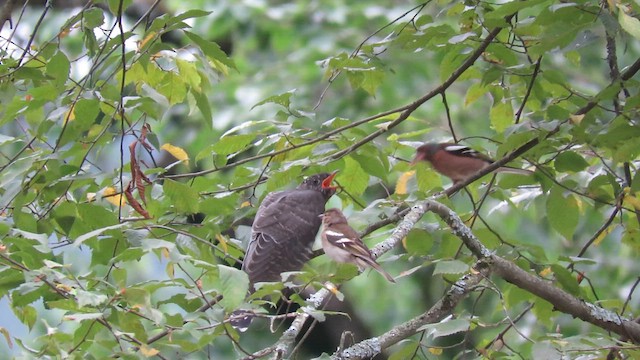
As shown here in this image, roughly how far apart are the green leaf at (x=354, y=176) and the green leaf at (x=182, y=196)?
2.49 feet

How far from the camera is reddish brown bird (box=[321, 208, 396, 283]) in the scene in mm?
3472

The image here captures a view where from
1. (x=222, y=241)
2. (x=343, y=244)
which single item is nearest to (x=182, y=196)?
(x=222, y=241)

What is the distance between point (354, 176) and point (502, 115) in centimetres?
68

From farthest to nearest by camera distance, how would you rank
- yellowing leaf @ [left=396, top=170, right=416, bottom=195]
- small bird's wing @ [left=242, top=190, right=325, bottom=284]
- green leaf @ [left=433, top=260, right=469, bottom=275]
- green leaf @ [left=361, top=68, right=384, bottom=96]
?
small bird's wing @ [left=242, top=190, right=325, bottom=284], yellowing leaf @ [left=396, top=170, right=416, bottom=195], green leaf @ [left=361, top=68, right=384, bottom=96], green leaf @ [left=433, top=260, right=469, bottom=275]

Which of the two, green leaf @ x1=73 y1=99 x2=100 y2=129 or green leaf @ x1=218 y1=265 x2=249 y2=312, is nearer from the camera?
green leaf @ x1=218 y1=265 x2=249 y2=312

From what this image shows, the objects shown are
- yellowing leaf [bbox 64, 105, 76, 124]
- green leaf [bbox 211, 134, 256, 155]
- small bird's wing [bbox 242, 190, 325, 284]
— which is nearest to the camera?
yellowing leaf [bbox 64, 105, 76, 124]

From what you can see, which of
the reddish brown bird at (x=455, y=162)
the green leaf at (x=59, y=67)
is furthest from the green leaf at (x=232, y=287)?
the reddish brown bird at (x=455, y=162)

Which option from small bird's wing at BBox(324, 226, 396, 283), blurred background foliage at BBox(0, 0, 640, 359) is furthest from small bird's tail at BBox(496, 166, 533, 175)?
small bird's wing at BBox(324, 226, 396, 283)

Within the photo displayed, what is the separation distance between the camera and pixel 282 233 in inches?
177

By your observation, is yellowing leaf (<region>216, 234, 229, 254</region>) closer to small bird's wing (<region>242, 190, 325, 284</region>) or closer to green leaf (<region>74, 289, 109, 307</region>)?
small bird's wing (<region>242, 190, 325, 284</region>)

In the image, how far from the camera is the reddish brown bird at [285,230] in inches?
169

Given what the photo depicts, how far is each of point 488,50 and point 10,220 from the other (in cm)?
176

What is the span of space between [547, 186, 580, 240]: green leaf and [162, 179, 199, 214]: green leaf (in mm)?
1300

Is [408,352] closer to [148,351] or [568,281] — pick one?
[568,281]
